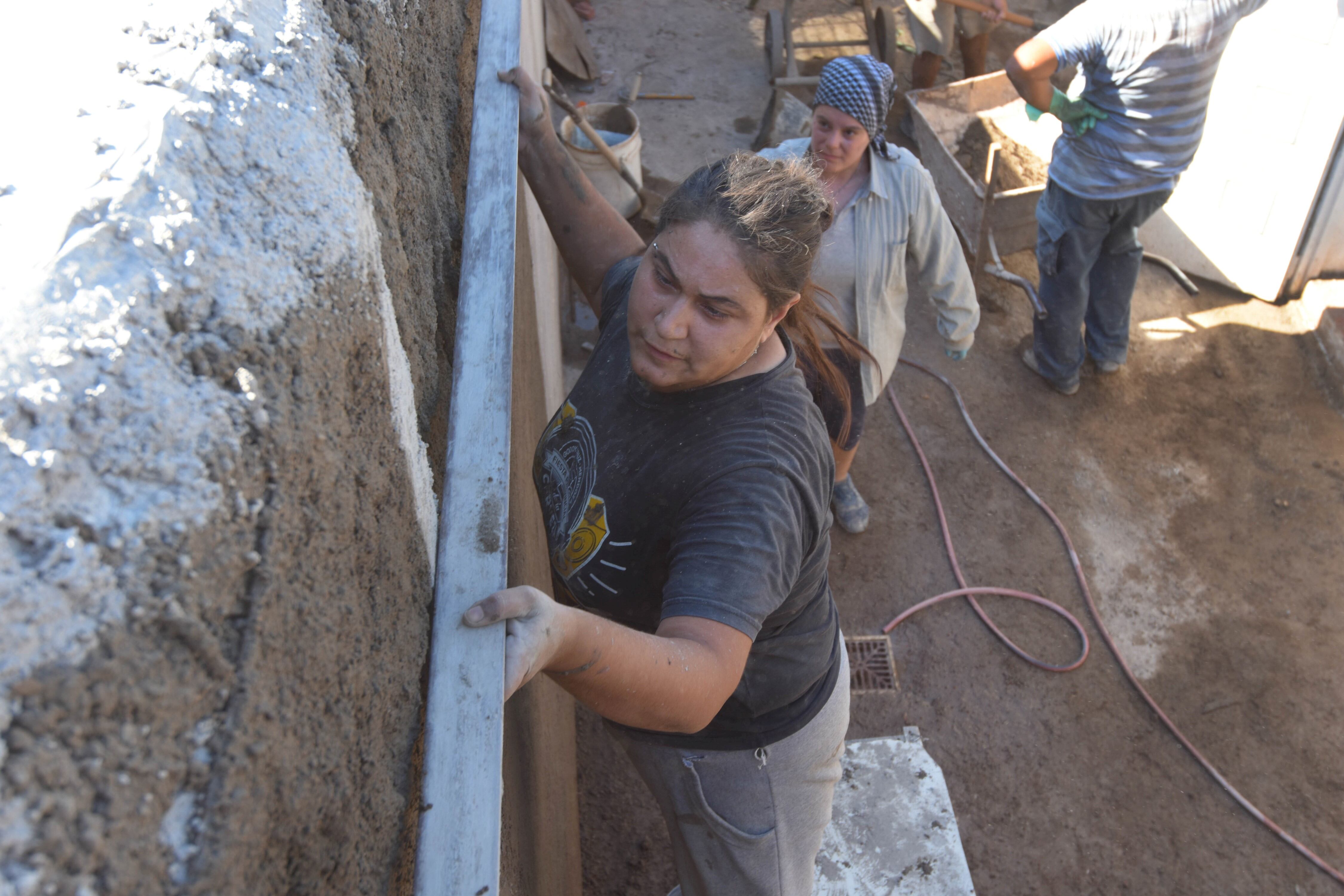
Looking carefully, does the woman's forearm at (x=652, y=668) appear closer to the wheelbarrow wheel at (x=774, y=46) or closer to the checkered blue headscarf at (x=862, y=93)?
the checkered blue headscarf at (x=862, y=93)

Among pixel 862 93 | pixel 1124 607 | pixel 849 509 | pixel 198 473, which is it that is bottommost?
pixel 1124 607

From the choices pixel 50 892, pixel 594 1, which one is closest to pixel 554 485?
pixel 50 892

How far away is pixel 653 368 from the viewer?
1624 millimetres

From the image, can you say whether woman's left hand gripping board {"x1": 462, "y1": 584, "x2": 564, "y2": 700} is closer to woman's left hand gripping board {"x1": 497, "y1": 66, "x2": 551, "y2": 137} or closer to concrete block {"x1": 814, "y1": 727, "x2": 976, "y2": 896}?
woman's left hand gripping board {"x1": 497, "y1": 66, "x2": 551, "y2": 137}

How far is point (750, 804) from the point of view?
1864mm

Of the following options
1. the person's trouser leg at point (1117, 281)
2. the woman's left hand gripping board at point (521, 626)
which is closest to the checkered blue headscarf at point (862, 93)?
the person's trouser leg at point (1117, 281)

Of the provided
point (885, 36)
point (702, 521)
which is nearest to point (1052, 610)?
point (702, 521)

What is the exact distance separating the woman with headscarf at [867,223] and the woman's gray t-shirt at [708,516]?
3.93ft

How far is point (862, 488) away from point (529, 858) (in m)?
3.32

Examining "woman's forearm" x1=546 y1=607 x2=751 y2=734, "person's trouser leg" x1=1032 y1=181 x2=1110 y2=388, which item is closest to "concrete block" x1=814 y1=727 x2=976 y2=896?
"woman's forearm" x1=546 y1=607 x2=751 y2=734

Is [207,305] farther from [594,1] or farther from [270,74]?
[594,1]

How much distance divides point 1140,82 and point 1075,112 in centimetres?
32

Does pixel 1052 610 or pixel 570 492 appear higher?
pixel 570 492

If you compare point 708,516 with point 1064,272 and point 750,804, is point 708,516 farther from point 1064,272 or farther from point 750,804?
point 1064,272
